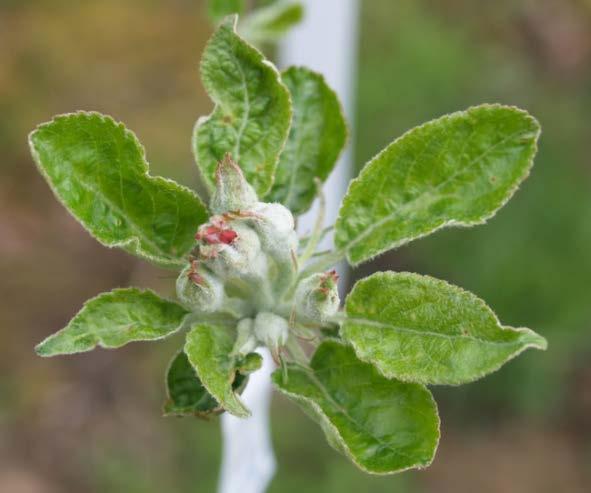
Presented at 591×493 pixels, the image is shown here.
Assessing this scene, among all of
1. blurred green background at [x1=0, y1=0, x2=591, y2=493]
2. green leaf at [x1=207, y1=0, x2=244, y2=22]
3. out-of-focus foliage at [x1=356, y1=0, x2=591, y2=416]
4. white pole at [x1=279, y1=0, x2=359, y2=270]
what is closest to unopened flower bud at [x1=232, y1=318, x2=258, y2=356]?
green leaf at [x1=207, y1=0, x2=244, y2=22]

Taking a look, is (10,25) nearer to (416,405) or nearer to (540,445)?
(540,445)

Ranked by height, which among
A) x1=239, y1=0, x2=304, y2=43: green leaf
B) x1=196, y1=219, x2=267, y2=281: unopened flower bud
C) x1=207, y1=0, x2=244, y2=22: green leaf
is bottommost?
x1=196, y1=219, x2=267, y2=281: unopened flower bud

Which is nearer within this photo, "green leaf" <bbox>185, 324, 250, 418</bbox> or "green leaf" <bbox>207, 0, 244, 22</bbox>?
"green leaf" <bbox>185, 324, 250, 418</bbox>

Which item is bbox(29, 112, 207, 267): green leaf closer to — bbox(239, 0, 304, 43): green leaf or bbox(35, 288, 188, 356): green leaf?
bbox(35, 288, 188, 356): green leaf

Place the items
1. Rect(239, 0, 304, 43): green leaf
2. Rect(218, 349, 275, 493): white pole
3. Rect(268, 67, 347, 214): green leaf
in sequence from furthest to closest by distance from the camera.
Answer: Rect(239, 0, 304, 43): green leaf < Rect(218, 349, 275, 493): white pole < Rect(268, 67, 347, 214): green leaf

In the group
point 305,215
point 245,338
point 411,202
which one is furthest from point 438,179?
point 305,215

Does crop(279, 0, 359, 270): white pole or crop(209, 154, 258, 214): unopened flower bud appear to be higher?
crop(279, 0, 359, 270): white pole
